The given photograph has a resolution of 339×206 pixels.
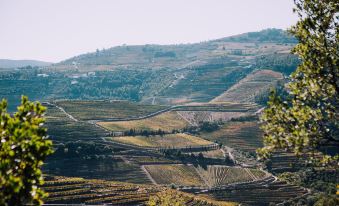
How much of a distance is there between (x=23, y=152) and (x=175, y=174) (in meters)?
136

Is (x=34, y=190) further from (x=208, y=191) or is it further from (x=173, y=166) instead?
(x=173, y=166)

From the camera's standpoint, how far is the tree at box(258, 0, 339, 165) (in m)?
24.5

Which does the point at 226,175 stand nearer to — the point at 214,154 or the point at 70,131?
the point at 214,154

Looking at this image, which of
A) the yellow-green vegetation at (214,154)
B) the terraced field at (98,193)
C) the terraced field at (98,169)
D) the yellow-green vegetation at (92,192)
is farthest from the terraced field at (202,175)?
the terraced field at (98,193)

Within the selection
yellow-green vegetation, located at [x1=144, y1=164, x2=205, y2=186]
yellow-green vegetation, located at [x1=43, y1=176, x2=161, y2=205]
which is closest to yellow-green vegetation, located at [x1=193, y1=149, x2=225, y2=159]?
yellow-green vegetation, located at [x1=144, y1=164, x2=205, y2=186]

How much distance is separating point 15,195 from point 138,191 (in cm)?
10327

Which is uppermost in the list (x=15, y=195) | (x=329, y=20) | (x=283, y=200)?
(x=329, y=20)

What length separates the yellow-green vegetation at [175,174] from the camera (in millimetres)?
145750

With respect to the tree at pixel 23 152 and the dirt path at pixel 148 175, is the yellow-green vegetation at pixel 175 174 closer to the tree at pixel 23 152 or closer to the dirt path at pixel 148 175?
the dirt path at pixel 148 175

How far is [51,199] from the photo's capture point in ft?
342

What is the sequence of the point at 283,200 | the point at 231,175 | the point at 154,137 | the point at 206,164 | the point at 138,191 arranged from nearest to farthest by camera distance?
the point at 138,191 < the point at 283,200 < the point at 231,175 < the point at 206,164 < the point at 154,137

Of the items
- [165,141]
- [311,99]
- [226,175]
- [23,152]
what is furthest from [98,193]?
[23,152]

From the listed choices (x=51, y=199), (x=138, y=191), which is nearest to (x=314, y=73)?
(x=51, y=199)

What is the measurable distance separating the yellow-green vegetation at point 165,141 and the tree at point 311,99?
496 ft
